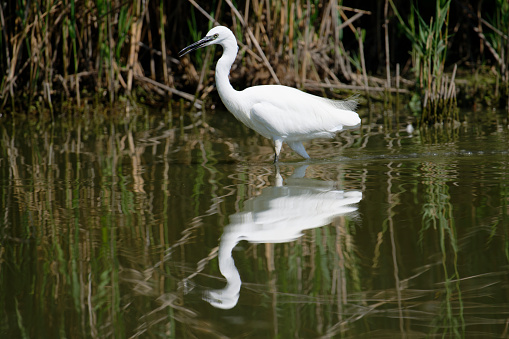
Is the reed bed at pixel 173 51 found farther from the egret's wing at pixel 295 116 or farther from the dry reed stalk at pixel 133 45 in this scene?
the egret's wing at pixel 295 116

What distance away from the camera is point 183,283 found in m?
2.92

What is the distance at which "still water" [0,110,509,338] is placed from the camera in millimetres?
2576

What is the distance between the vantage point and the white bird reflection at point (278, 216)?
294 centimetres

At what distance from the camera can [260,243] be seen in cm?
339

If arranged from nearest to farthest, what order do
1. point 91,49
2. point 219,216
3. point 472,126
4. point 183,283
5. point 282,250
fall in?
1. point 183,283
2. point 282,250
3. point 219,216
4. point 472,126
5. point 91,49

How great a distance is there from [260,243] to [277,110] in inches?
80.4

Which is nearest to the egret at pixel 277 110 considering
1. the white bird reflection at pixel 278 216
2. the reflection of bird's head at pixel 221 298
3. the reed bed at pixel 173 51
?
the white bird reflection at pixel 278 216

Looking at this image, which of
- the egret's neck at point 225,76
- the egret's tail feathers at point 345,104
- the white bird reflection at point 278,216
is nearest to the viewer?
the white bird reflection at point 278,216

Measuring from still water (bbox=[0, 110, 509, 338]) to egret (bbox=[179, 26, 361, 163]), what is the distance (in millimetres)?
239

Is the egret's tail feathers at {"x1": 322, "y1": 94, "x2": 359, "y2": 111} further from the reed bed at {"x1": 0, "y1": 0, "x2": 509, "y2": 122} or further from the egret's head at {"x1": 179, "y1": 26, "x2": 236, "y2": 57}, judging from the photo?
the reed bed at {"x1": 0, "y1": 0, "x2": 509, "y2": 122}

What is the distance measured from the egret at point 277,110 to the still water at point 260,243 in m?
0.24

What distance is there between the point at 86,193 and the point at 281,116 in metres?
1.54

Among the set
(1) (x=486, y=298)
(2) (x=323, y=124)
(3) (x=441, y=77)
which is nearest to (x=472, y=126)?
(3) (x=441, y=77)

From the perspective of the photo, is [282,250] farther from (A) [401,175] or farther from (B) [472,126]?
(B) [472,126]
